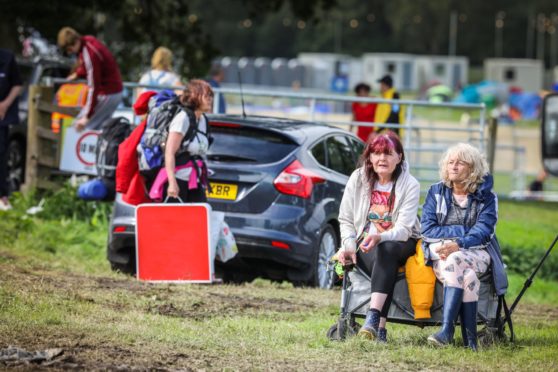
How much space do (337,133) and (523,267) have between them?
14.8 ft

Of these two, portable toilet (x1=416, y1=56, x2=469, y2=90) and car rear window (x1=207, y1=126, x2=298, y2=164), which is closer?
car rear window (x1=207, y1=126, x2=298, y2=164)

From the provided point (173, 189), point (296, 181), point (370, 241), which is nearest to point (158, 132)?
point (173, 189)

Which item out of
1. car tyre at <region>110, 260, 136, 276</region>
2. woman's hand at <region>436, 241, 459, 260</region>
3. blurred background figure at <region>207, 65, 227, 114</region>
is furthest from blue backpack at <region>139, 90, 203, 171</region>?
blurred background figure at <region>207, 65, 227, 114</region>

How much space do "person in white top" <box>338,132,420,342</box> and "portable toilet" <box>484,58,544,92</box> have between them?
76130 millimetres

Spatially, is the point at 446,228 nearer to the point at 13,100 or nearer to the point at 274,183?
the point at 274,183

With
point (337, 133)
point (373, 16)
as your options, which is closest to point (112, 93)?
point (337, 133)

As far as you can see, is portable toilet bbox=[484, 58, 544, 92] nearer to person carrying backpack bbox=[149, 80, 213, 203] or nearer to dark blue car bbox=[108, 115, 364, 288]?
dark blue car bbox=[108, 115, 364, 288]

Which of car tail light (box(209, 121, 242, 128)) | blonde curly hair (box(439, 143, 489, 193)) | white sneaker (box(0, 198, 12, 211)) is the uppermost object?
car tail light (box(209, 121, 242, 128))

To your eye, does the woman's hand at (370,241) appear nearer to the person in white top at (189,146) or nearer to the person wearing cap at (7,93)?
the person in white top at (189,146)

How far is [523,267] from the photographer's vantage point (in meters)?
16.1

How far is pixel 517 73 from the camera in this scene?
8494cm

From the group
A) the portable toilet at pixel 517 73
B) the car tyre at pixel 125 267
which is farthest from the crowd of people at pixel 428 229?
the portable toilet at pixel 517 73

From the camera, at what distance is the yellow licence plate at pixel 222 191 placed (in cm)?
1148

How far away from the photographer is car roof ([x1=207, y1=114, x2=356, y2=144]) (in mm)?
11698
